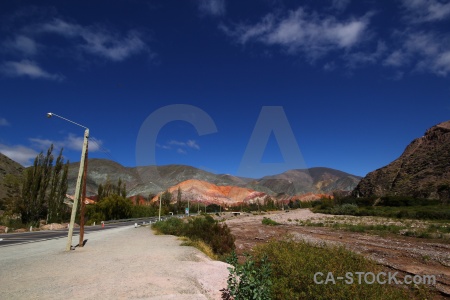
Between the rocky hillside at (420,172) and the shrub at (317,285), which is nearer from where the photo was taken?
the shrub at (317,285)

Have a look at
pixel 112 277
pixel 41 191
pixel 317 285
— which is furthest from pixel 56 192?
pixel 317 285

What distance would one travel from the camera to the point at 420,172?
85.0 metres

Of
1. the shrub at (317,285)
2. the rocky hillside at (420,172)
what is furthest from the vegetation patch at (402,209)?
the shrub at (317,285)

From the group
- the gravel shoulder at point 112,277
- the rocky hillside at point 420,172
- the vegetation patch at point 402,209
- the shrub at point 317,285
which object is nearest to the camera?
the shrub at point 317,285

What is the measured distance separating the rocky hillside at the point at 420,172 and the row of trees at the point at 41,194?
79336mm

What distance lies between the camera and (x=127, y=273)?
350 inches

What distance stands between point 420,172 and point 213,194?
87455 mm

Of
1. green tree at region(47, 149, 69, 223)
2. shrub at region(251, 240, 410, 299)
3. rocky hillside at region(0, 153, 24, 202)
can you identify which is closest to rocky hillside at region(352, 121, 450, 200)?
shrub at region(251, 240, 410, 299)

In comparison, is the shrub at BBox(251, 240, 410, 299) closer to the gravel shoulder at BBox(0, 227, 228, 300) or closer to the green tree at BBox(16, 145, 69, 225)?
the gravel shoulder at BBox(0, 227, 228, 300)

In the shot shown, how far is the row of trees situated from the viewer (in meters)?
40.7

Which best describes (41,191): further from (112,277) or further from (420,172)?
(420,172)

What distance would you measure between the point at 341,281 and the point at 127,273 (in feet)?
20.5

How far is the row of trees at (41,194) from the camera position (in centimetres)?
4066

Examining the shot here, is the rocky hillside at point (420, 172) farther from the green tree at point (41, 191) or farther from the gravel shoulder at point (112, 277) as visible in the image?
the green tree at point (41, 191)
